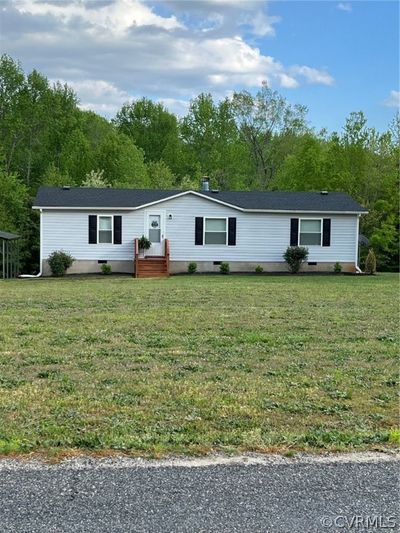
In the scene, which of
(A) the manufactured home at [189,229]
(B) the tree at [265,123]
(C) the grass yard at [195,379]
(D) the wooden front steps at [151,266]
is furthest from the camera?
(B) the tree at [265,123]

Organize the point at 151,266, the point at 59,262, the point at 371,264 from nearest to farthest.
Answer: the point at 59,262 → the point at 151,266 → the point at 371,264

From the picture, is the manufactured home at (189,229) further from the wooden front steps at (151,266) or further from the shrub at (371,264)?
the shrub at (371,264)

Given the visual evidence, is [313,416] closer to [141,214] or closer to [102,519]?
[102,519]

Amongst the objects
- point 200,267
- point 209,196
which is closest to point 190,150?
point 209,196

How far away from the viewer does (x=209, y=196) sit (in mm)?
22188

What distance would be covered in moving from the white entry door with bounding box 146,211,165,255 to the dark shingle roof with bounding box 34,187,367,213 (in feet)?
1.97

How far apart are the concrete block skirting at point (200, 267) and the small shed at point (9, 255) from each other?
99.2 inches

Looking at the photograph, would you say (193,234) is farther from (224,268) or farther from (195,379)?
(195,379)

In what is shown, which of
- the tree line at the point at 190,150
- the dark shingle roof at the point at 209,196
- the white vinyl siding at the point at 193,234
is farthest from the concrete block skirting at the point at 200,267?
the tree line at the point at 190,150

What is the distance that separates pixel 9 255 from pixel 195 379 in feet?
67.3

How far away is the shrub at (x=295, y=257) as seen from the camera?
71.3ft

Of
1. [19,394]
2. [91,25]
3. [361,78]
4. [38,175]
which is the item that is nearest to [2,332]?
[19,394]

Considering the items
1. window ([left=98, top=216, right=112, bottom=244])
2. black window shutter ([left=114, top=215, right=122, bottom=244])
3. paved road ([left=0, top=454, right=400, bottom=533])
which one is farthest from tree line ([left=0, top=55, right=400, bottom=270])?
paved road ([left=0, top=454, right=400, bottom=533])

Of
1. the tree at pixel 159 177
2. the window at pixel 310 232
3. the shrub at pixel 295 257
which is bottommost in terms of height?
the shrub at pixel 295 257
